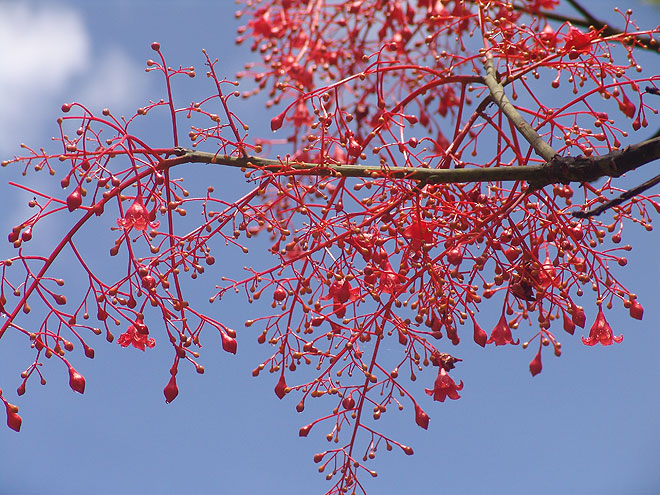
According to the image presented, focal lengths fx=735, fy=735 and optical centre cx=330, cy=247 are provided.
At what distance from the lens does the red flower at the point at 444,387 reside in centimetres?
158

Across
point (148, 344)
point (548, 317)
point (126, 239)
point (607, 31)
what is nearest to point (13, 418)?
point (148, 344)

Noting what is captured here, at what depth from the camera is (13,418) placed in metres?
1.40

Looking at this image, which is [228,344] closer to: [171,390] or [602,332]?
[171,390]

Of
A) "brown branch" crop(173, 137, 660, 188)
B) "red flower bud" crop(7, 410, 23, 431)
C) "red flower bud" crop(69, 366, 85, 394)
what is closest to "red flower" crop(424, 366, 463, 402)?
"brown branch" crop(173, 137, 660, 188)

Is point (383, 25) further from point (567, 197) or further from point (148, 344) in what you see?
point (148, 344)

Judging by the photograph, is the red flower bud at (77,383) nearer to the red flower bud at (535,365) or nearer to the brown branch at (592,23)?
the red flower bud at (535,365)

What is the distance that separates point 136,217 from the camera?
1.36m

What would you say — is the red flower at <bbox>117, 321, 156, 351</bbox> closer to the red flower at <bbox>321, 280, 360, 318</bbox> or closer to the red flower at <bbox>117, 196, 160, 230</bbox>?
the red flower at <bbox>117, 196, 160, 230</bbox>

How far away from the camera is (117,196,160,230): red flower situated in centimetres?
136

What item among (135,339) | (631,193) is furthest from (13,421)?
(631,193)

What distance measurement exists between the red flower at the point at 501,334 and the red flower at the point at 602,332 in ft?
0.55

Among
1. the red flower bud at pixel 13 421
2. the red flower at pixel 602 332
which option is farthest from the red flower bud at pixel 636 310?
the red flower bud at pixel 13 421

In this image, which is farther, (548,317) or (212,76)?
(548,317)

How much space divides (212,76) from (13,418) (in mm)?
758
